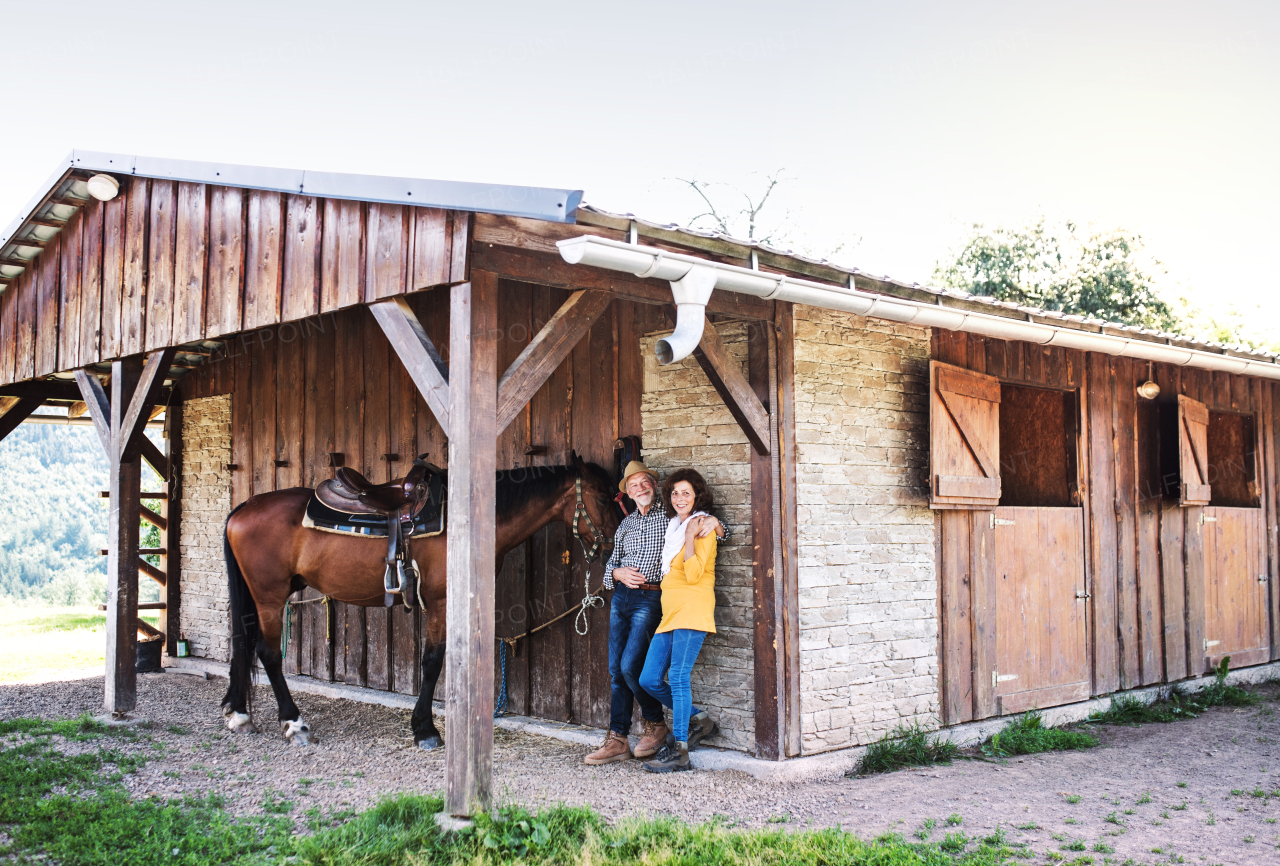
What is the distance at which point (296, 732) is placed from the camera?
5914mm

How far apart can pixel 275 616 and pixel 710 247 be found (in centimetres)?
394

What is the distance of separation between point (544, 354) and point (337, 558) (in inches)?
106

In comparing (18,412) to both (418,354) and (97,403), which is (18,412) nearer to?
(97,403)

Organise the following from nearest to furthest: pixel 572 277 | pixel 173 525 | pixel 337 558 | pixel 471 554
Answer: pixel 471 554 < pixel 572 277 < pixel 337 558 < pixel 173 525

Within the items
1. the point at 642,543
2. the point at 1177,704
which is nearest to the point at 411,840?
the point at 642,543

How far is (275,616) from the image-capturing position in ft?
20.5

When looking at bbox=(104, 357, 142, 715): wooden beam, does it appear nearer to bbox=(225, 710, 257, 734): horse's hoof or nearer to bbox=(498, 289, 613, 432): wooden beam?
bbox=(225, 710, 257, 734): horse's hoof

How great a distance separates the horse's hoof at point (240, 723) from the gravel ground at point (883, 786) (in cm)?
9

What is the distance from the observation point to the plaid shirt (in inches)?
208

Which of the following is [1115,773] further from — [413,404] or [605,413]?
[413,404]

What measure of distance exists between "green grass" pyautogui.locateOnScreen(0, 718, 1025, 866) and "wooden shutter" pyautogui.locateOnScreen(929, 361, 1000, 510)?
2353mm

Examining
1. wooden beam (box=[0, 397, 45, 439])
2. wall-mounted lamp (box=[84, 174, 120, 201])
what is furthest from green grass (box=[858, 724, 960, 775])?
wooden beam (box=[0, 397, 45, 439])

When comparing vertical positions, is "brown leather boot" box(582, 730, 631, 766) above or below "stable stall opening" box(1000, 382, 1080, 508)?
below

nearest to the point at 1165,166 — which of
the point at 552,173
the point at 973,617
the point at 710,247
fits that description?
the point at 552,173
